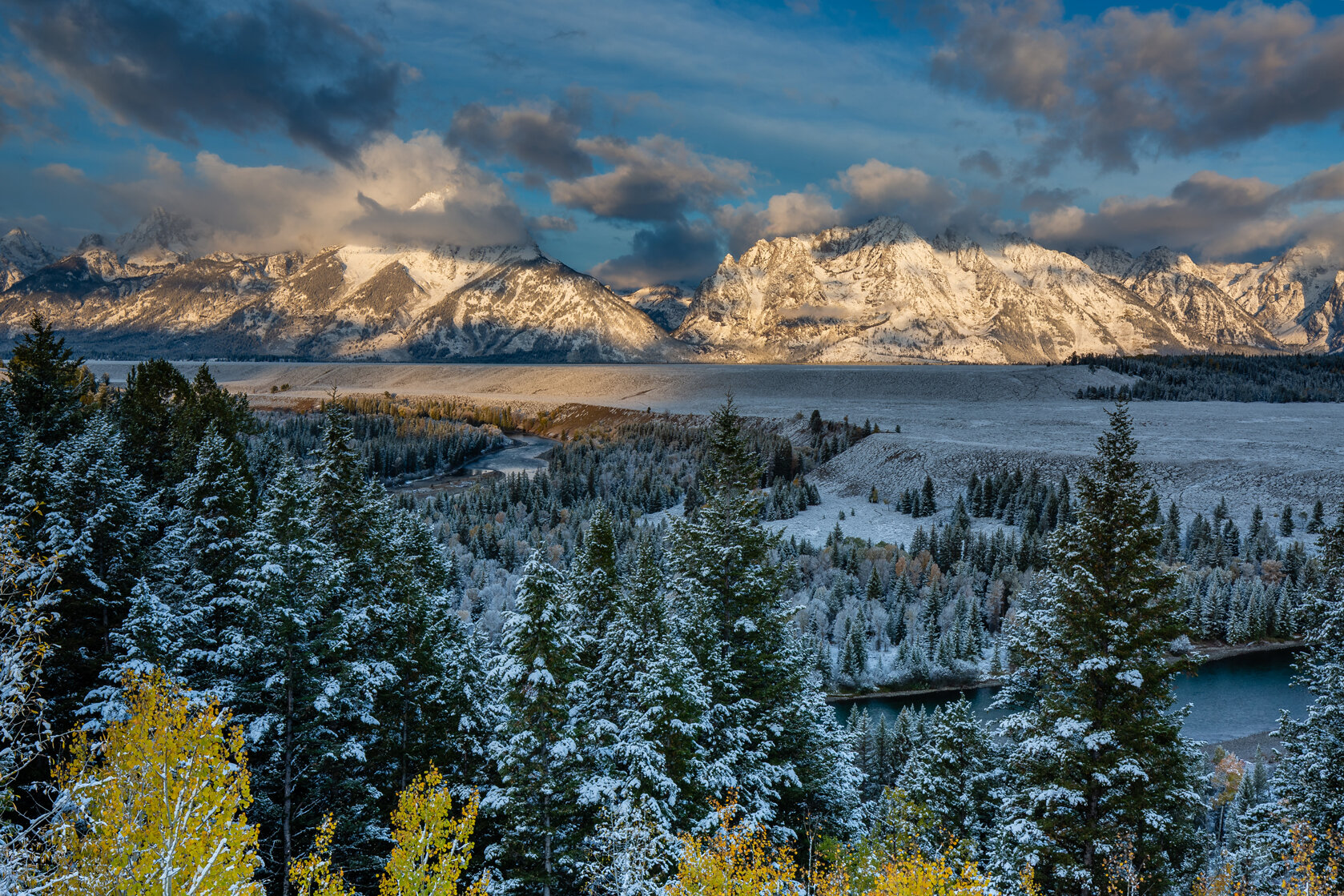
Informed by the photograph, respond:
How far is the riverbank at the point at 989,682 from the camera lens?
65.2 metres

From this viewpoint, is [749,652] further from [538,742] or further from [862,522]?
[862,522]

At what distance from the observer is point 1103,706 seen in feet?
53.0

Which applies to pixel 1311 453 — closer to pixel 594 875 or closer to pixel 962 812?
pixel 962 812

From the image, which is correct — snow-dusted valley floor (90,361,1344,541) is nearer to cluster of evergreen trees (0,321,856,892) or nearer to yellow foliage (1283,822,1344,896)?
cluster of evergreen trees (0,321,856,892)

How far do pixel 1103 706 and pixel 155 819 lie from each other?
1818 cm

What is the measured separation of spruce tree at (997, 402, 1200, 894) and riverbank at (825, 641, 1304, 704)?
161 feet

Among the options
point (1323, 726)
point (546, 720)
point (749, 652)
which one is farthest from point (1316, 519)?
point (546, 720)

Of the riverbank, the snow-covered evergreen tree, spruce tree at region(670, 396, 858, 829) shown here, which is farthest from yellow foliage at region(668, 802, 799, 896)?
the riverbank

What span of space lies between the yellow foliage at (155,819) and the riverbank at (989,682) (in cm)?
5909

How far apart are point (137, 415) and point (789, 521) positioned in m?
84.0

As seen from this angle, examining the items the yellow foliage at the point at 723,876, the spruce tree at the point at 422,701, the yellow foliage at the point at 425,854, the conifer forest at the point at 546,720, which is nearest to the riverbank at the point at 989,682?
the conifer forest at the point at 546,720

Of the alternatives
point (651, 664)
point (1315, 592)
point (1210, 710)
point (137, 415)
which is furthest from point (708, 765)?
point (1210, 710)

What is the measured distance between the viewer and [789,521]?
106188 mm

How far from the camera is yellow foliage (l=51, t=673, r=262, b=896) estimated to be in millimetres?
8961
